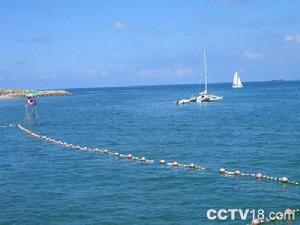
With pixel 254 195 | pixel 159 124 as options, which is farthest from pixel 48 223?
pixel 159 124

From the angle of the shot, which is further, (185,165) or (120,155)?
(120,155)

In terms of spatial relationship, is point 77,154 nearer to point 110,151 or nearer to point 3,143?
point 110,151

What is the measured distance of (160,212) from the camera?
31.0 metres

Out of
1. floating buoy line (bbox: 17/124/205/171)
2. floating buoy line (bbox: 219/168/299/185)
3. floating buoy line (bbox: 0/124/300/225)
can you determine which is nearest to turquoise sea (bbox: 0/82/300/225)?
floating buoy line (bbox: 219/168/299/185)

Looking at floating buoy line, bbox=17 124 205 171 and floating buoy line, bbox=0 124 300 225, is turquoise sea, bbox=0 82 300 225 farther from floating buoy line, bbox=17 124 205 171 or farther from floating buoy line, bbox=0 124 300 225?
floating buoy line, bbox=17 124 205 171

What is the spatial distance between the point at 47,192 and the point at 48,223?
726cm

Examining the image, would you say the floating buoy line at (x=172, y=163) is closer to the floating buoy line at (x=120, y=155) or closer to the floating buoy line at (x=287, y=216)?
the floating buoy line at (x=120, y=155)

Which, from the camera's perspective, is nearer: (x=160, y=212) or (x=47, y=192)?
(x=160, y=212)

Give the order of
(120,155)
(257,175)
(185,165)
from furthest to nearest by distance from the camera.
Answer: (120,155), (185,165), (257,175)

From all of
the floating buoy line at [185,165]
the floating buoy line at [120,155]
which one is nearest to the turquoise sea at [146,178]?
the floating buoy line at [185,165]

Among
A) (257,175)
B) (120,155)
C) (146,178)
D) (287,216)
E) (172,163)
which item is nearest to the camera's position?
(287,216)

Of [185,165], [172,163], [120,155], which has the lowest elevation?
[185,165]

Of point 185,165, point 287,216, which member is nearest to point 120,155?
point 185,165

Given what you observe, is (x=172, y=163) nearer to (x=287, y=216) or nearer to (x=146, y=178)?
(x=146, y=178)
